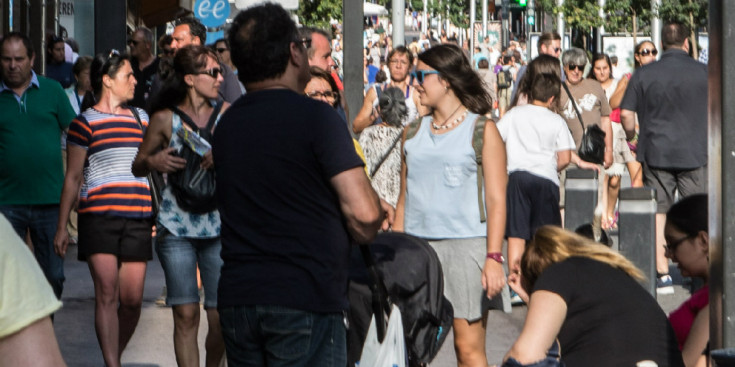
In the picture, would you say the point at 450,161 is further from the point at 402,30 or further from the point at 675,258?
the point at 402,30

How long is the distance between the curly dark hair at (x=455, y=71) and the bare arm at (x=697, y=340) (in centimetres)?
164

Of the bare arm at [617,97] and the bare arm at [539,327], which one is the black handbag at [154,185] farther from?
the bare arm at [617,97]

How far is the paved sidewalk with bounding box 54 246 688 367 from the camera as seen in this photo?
7887mm

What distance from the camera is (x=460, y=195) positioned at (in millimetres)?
5902

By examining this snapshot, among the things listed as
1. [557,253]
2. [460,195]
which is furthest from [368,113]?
[557,253]

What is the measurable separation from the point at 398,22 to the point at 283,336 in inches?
669

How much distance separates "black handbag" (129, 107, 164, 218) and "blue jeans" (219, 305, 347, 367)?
289 centimetres

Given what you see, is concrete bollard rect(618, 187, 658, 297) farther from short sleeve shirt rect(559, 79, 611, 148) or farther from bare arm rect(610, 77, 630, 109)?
bare arm rect(610, 77, 630, 109)

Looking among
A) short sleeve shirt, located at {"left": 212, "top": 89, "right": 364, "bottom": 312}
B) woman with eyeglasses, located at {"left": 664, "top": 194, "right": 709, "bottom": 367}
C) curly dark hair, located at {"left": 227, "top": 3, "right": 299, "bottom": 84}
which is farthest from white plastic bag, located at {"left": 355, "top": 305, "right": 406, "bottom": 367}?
woman with eyeglasses, located at {"left": 664, "top": 194, "right": 709, "bottom": 367}

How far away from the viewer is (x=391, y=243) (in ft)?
16.4

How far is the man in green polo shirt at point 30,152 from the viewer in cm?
764

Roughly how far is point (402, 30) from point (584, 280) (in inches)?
629

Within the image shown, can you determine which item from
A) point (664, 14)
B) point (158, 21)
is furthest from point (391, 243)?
point (664, 14)

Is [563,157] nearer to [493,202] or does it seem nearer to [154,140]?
[493,202]
